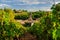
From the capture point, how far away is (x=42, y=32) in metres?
27.1

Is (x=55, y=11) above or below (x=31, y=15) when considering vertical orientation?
above

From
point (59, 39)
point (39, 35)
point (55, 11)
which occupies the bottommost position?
point (39, 35)

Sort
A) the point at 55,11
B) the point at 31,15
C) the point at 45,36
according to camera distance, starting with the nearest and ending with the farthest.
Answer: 1. the point at 55,11
2. the point at 45,36
3. the point at 31,15

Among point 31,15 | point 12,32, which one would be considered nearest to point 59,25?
point 12,32

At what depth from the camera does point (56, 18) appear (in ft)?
73.5

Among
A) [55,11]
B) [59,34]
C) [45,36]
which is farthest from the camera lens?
[45,36]

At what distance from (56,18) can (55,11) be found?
559mm

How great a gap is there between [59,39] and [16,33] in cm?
788

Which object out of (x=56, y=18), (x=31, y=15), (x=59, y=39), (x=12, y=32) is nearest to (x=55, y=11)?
(x=56, y=18)

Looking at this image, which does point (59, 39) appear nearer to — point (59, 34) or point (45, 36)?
point (59, 34)

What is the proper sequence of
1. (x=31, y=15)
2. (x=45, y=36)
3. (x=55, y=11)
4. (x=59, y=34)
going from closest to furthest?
(x=59, y=34) → (x=55, y=11) → (x=45, y=36) → (x=31, y=15)

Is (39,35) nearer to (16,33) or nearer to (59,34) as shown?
(16,33)

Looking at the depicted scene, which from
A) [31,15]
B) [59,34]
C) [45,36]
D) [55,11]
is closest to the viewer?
[59,34]

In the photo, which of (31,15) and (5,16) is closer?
(5,16)
